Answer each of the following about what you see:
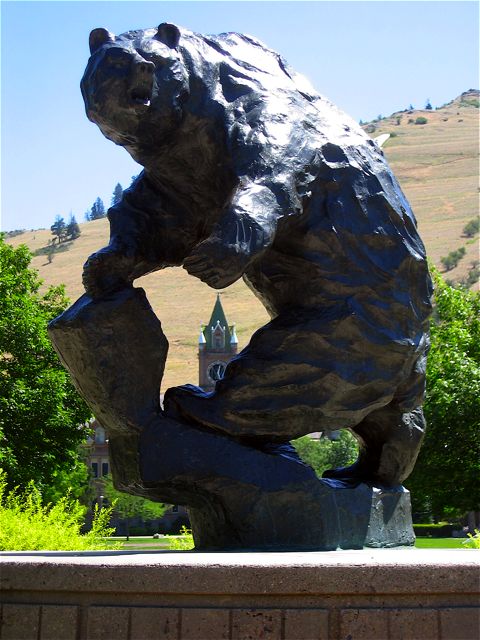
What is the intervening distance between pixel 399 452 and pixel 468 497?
17.4m

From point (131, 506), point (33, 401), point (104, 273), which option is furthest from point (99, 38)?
point (131, 506)

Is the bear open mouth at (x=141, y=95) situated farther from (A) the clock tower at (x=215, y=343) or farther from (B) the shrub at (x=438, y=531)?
(A) the clock tower at (x=215, y=343)

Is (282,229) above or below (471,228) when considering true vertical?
below

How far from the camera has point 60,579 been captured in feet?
10.6

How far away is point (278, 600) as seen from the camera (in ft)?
10.3

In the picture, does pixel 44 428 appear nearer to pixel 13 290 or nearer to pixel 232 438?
pixel 13 290

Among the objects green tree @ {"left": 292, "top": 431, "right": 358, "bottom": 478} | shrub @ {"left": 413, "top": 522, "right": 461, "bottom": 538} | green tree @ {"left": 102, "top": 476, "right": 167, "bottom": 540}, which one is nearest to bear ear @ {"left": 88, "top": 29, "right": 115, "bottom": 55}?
shrub @ {"left": 413, "top": 522, "right": 461, "bottom": 538}

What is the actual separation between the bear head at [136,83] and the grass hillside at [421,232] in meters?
95.8

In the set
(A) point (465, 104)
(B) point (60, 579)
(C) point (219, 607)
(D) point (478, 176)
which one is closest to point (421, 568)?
(C) point (219, 607)

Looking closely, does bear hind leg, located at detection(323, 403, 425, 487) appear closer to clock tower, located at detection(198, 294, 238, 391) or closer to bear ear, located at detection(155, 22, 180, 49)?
bear ear, located at detection(155, 22, 180, 49)

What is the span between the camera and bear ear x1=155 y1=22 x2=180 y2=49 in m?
Answer: 4.57

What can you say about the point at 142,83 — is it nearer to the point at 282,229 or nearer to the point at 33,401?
the point at 282,229

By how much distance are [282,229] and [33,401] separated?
1763cm

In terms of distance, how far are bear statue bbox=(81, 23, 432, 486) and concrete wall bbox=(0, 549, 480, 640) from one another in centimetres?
125
